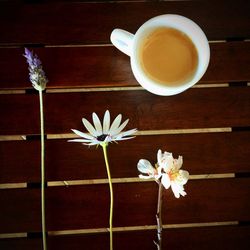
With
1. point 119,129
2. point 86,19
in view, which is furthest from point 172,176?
point 86,19

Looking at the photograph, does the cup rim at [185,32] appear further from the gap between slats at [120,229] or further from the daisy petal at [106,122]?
the gap between slats at [120,229]

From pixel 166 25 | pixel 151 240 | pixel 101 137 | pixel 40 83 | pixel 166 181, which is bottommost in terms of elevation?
pixel 151 240

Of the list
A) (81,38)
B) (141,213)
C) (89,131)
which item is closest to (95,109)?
(89,131)

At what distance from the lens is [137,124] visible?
70 cm

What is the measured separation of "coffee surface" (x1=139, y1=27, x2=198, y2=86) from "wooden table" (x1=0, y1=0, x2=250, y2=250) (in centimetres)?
8

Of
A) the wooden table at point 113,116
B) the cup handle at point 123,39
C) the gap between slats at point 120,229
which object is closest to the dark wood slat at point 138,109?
the wooden table at point 113,116

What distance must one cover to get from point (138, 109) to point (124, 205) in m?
0.24

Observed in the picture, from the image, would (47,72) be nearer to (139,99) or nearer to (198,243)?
(139,99)

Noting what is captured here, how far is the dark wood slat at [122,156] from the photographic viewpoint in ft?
2.28

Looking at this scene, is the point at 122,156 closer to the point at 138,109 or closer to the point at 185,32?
the point at 138,109

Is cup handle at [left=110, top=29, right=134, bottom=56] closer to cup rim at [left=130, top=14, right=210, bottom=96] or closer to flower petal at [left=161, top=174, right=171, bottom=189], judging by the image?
cup rim at [left=130, top=14, right=210, bottom=96]

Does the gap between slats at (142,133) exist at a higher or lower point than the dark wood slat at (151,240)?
higher

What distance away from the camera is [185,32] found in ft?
2.03

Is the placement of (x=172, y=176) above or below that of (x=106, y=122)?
below
